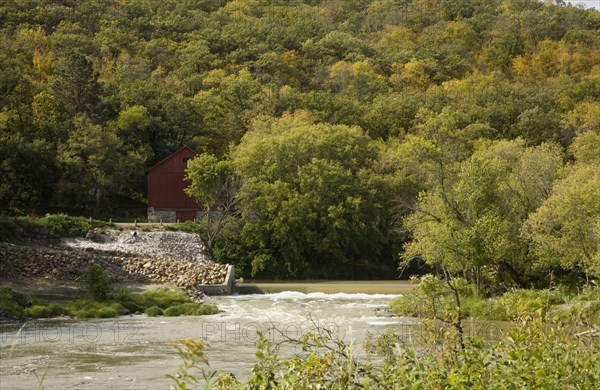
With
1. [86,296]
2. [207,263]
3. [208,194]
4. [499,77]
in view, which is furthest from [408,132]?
[86,296]

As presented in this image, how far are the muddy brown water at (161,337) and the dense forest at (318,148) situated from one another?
226 inches

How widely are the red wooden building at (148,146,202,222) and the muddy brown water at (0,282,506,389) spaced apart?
1900 cm

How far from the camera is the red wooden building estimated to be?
6197cm

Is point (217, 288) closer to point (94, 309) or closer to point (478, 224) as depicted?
point (94, 309)

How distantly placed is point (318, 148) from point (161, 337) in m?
31.5

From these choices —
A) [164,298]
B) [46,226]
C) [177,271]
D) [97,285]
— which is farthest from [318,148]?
[97,285]

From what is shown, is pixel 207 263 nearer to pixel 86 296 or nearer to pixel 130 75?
pixel 86 296

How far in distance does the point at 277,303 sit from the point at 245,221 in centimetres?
1565

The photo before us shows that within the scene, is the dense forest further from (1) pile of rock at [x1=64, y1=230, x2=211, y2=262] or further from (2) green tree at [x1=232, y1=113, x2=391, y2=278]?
(1) pile of rock at [x1=64, y1=230, x2=211, y2=262]

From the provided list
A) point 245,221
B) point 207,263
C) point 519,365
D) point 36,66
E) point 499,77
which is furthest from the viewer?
point 499,77

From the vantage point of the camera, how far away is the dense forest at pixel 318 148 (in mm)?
39062

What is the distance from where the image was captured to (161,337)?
1117 inches

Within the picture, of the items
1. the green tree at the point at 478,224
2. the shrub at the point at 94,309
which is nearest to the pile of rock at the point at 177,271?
the shrub at the point at 94,309

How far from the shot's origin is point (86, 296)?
121 ft
